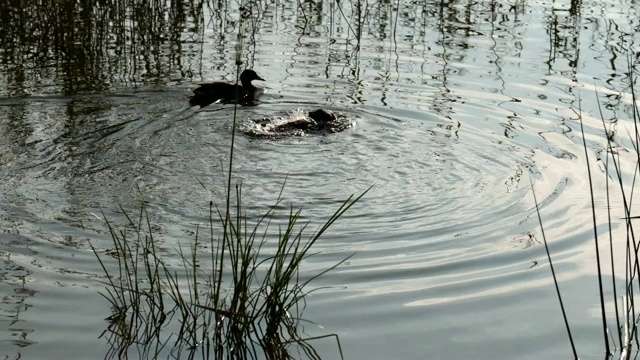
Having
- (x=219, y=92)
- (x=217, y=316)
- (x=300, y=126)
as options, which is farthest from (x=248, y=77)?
(x=217, y=316)

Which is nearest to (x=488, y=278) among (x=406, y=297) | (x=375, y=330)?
(x=406, y=297)

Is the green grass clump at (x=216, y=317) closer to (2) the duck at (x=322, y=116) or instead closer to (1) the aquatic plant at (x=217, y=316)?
(1) the aquatic plant at (x=217, y=316)

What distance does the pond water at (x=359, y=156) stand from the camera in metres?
5.52

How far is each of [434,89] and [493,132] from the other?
1726mm

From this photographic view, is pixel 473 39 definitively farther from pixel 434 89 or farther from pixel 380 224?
pixel 380 224

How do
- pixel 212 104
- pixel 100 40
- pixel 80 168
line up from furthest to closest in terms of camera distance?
pixel 100 40
pixel 212 104
pixel 80 168

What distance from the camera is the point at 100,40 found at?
12.2 m

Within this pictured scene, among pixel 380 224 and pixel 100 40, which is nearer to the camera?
pixel 380 224

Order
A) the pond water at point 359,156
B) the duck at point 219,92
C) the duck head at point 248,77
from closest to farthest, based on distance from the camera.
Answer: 1. the pond water at point 359,156
2. the duck at point 219,92
3. the duck head at point 248,77

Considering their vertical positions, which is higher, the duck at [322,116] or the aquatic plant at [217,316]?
the duck at [322,116]

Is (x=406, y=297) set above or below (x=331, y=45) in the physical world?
below

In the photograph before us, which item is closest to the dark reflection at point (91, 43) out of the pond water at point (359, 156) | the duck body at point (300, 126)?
the pond water at point (359, 156)

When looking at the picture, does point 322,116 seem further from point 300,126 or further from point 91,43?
point 91,43

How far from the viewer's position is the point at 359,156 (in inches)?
352
